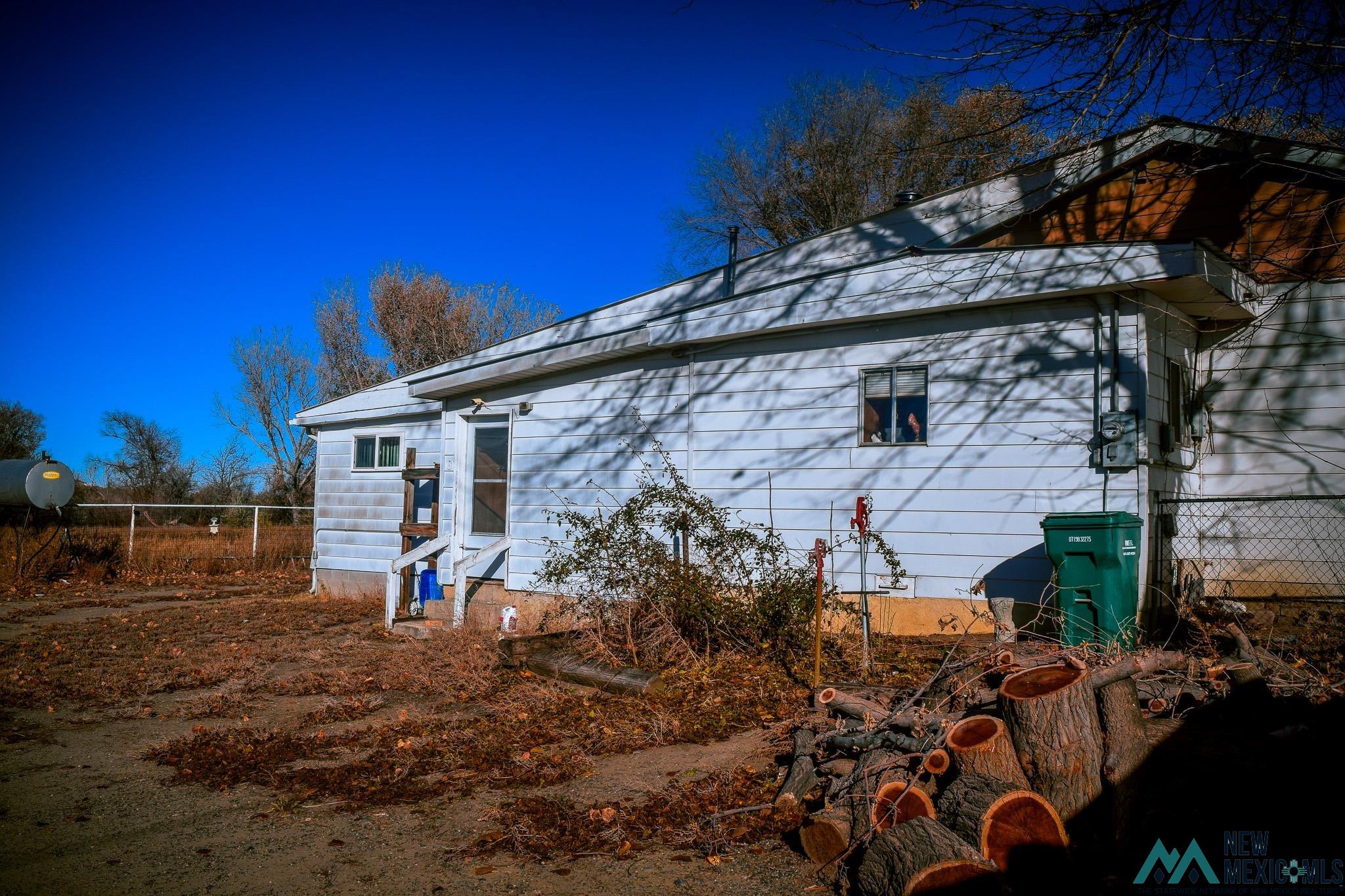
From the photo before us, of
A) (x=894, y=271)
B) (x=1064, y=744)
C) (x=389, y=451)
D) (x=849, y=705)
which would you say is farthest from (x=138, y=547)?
(x=1064, y=744)

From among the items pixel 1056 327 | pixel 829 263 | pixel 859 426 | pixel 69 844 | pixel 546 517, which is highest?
pixel 829 263

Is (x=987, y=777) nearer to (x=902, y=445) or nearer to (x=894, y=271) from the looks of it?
(x=902, y=445)

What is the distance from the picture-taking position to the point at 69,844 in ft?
14.5

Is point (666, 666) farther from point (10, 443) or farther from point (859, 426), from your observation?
point (10, 443)

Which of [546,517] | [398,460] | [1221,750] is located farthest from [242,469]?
[1221,750]

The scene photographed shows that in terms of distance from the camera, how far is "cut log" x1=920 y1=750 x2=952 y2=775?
409 centimetres

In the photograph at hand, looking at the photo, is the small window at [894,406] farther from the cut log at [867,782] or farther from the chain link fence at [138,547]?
the chain link fence at [138,547]

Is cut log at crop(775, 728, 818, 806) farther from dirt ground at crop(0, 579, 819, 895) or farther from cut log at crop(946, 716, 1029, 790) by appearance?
cut log at crop(946, 716, 1029, 790)

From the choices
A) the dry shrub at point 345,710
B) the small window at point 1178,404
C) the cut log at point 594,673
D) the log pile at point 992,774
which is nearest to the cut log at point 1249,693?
the log pile at point 992,774

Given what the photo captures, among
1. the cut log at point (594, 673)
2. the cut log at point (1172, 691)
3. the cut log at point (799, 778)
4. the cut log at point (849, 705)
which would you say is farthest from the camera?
the cut log at point (594, 673)

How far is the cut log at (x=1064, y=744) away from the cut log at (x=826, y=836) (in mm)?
879

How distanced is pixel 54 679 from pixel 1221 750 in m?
9.54

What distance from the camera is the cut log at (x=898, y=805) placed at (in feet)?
12.6

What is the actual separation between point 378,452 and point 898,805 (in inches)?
482
